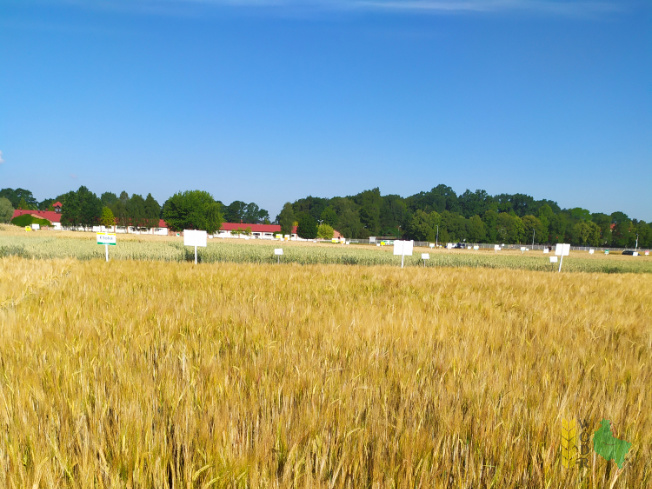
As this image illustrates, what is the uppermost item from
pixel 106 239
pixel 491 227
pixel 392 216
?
pixel 392 216

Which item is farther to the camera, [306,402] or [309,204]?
[309,204]

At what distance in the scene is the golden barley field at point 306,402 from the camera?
1.20m

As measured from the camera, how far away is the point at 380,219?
137125 mm

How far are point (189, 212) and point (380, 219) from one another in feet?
260

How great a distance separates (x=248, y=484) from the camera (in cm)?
114

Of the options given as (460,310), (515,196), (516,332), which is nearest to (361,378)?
(516,332)

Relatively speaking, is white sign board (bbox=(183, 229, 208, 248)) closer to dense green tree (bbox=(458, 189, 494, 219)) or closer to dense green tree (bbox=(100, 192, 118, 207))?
dense green tree (bbox=(458, 189, 494, 219))

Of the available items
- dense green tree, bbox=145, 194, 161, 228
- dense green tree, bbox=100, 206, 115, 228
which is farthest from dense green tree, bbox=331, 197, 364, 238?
dense green tree, bbox=100, 206, 115, 228

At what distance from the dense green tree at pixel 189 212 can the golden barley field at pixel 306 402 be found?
82068 millimetres

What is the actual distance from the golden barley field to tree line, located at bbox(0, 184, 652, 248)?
82884 mm

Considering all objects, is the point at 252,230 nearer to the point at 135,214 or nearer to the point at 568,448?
the point at 135,214

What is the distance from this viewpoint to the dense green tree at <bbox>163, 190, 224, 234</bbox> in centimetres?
8019

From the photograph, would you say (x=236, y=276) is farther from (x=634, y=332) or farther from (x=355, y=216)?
(x=355, y=216)

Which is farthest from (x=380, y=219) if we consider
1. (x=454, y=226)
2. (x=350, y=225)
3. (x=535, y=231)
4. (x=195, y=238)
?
(x=195, y=238)
